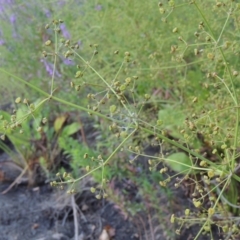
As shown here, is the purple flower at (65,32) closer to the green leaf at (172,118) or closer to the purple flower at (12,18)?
the purple flower at (12,18)

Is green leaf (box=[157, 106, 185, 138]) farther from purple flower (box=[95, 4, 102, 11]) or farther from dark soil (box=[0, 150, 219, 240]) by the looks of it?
purple flower (box=[95, 4, 102, 11])

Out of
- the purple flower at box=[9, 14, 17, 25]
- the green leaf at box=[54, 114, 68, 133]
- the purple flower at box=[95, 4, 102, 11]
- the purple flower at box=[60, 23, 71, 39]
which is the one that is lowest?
the green leaf at box=[54, 114, 68, 133]

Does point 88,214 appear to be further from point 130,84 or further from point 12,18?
point 12,18

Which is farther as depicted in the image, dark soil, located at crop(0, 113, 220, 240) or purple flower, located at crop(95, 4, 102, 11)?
purple flower, located at crop(95, 4, 102, 11)

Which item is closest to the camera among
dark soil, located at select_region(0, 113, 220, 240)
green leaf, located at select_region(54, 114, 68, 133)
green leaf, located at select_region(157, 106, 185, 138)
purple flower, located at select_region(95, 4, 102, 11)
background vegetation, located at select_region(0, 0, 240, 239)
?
background vegetation, located at select_region(0, 0, 240, 239)

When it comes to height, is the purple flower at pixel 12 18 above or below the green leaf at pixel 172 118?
above

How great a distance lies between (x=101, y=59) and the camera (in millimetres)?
2078

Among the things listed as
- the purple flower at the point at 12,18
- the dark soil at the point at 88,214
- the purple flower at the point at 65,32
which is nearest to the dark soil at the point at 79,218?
the dark soil at the point at 88,214

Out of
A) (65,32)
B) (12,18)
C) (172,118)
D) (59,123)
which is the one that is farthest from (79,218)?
(12,18)

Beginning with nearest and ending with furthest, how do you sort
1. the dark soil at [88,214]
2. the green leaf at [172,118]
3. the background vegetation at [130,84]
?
the background vegetation at [130,84] < the green leaf at [172,118] < the dark soil at [88,214]

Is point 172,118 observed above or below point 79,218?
above

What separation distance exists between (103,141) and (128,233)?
0.46 m

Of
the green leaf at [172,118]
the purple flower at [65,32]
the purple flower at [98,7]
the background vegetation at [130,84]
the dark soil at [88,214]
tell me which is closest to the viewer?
the background vegetation at [130,84]

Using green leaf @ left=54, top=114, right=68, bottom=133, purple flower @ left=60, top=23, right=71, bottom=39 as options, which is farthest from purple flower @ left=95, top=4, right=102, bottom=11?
green leaf @ left=54, top=114, right=68, bottom=133
